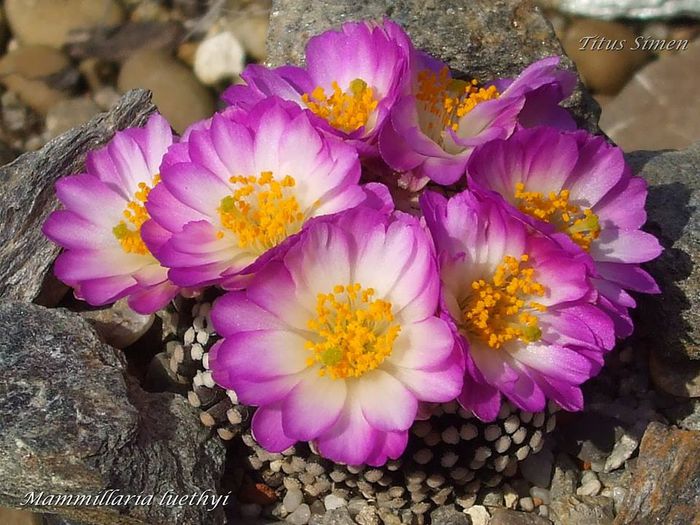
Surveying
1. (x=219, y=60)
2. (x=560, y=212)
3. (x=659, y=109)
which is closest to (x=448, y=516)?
(x=560, y=212)

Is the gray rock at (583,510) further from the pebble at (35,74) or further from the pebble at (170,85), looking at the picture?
the pebble at (35,74)

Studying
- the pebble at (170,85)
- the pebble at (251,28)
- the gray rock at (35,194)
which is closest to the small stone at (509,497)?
the gray rock at (35,194)

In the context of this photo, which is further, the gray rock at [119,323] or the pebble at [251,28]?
the pebble at [251,28]

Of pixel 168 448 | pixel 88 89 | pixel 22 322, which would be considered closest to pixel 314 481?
pixel 168 448

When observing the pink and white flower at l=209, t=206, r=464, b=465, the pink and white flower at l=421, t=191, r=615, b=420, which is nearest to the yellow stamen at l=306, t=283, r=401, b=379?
the pink and white flower at l=209, t=206, r=464, b=465

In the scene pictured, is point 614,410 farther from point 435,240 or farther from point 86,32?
point 86,32
